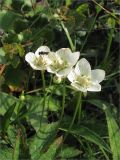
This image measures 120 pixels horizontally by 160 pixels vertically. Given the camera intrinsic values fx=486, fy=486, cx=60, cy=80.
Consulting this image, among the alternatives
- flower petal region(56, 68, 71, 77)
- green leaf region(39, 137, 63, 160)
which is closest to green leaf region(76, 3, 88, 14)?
flower petal region(56, 68, 71, 77)

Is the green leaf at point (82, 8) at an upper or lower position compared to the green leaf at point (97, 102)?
upper

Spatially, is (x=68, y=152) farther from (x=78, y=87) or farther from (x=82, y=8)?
(x=82, y=8)

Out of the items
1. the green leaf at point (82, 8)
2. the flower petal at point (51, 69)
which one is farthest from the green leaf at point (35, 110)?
the green leaf at point (82, 8)

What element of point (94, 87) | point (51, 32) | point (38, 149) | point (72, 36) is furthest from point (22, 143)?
point (72, 36)

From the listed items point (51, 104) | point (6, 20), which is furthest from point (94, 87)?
point (6, 20)

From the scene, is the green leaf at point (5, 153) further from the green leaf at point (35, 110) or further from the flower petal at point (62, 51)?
the flower petal at point (62, 51)

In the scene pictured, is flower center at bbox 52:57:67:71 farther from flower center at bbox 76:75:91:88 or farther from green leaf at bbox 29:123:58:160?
green leaf at bbox 29:123:58:160
